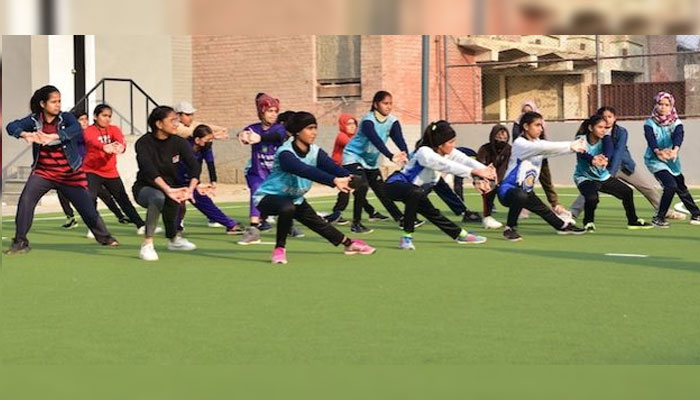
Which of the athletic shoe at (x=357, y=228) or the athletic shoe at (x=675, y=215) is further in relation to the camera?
the athletic shoe at (x=675, y=215)

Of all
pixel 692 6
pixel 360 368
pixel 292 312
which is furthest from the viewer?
pixel 292 312

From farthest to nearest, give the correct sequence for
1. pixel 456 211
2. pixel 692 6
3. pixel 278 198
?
pixel 456 211 → pixel 278 198 → pixel 692 6

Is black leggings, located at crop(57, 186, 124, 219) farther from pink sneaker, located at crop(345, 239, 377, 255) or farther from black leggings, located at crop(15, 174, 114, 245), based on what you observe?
pink sneaker, located at crop(345, 239, 377, 255)

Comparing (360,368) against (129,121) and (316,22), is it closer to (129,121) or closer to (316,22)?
(316,22)

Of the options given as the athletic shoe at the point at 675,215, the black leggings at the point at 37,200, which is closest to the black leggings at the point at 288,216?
the black leggings at the point at 37,200

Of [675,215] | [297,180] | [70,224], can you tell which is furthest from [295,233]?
[675,215]

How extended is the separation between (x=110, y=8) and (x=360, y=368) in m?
3.35

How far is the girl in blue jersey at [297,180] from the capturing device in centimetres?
1095

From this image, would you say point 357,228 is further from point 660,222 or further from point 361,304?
point 361,304

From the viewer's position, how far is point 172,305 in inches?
327

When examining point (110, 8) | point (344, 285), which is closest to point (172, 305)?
point (344, 285)

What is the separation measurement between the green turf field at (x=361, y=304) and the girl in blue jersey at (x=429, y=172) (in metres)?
0.36

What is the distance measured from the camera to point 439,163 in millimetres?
12359

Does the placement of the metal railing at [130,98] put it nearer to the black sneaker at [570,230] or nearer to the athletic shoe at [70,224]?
the athletic shoe at [70,224]
